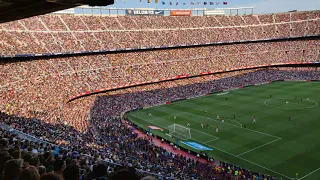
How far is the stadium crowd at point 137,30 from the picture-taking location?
4688 centimetres

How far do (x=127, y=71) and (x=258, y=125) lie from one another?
29243mm

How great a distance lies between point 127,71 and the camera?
179ft

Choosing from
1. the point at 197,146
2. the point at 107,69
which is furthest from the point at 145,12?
the point at 197,146

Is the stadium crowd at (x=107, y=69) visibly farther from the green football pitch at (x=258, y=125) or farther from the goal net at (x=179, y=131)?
the green football pitch at (x=258, y=125)

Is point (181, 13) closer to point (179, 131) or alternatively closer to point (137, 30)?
point (137, 30)

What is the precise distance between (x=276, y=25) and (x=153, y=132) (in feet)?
213

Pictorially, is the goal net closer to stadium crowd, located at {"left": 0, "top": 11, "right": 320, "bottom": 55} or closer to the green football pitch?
the green football pitch

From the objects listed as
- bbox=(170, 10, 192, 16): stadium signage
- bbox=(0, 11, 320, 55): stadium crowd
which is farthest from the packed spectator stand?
bbox=(170, 10, 192, 16): stadium signage

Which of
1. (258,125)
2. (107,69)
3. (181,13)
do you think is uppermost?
(181,13)

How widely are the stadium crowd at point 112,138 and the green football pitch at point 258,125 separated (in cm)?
288

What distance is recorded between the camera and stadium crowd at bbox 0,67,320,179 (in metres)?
8.71

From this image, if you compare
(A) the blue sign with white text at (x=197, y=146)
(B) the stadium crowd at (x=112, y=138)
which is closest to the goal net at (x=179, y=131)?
(A) the blue sign with white text at (x=197, y=146)

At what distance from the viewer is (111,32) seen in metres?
61.0

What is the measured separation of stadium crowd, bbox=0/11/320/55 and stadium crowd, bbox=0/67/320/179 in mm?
A: 11789
